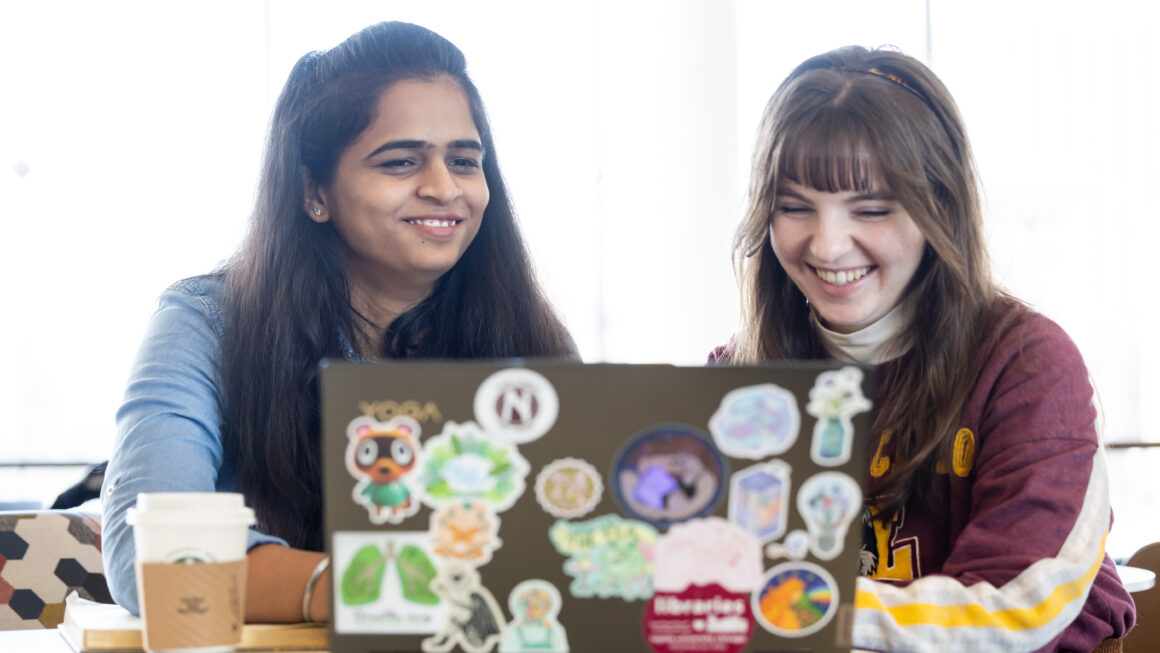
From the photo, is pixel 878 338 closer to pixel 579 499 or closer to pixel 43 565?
pixel 579 499

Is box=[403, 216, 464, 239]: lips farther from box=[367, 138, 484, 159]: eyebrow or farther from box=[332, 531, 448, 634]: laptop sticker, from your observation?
box=[332, 531, 448, 634]: laptop sticker

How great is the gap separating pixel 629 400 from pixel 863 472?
159 mm

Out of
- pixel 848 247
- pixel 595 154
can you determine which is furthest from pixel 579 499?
pixel 595 154

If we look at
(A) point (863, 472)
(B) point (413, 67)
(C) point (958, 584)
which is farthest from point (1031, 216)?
(A) point (863, 472)

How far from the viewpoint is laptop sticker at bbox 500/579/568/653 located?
71 cm

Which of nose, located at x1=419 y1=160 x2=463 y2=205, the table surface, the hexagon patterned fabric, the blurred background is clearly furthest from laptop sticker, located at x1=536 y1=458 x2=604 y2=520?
the blurred background

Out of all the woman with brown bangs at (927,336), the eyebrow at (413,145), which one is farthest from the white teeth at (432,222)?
the woman with brown bangs at (927,336)

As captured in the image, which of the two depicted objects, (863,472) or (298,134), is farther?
(298,134)

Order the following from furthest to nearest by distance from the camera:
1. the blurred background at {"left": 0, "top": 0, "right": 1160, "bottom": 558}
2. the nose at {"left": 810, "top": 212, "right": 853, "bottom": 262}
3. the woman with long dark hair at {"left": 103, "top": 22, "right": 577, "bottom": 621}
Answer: the blurred background at {"left": 0, "top": 0, "right": 1160, "bottom": 558} < the woman with long dark hair at {"left": 103, "top": 22, "right": 577, "bottom": 621} < the nose at {"left": 810, "top": 212, "right": 853, "bottom": 262}

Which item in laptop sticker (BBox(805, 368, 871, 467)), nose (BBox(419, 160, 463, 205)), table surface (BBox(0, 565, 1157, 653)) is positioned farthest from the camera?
nose (BBox(419, 160, 463, 205))

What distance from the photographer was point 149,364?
127 centimetres

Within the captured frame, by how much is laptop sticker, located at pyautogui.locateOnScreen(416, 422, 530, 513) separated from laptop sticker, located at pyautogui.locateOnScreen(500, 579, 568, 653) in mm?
61

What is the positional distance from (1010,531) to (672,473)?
459 mm

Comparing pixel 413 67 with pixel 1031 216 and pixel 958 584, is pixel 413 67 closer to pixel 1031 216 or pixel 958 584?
pixel 958 584
